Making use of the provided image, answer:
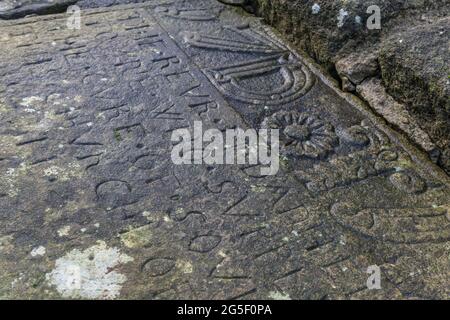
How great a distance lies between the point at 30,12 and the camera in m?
3.22

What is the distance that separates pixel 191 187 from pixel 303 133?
20.9 inches

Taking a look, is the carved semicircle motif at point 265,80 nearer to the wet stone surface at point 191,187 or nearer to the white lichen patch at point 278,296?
the wet stone surface at point 191,187

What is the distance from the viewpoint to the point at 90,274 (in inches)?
67.7

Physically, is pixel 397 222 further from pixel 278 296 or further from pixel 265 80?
pixel 265 80

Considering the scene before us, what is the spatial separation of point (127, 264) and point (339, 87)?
1314 millimetres

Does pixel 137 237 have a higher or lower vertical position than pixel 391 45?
lower

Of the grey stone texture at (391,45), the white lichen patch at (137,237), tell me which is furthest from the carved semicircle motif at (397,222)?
the white lichen patch at (137,237)

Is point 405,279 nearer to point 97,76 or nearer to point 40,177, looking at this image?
point 40,177

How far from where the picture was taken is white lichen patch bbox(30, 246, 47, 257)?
176cm

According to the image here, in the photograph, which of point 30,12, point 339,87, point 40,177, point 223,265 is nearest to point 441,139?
point 339,87

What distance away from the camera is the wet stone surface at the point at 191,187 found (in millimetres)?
1720

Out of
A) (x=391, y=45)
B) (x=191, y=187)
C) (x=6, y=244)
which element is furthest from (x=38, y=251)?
(x=391, y=45)

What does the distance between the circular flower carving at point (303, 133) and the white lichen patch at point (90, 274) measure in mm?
794
